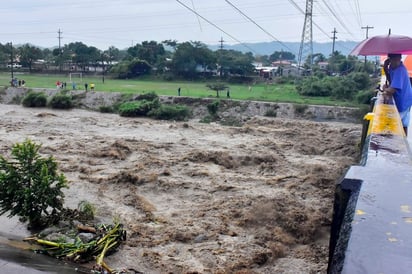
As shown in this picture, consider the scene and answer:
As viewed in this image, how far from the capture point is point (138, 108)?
1275 inches

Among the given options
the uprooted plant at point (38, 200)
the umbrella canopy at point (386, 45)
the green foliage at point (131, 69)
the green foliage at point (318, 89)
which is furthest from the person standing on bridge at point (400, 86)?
the green foliage at point (131, 69)

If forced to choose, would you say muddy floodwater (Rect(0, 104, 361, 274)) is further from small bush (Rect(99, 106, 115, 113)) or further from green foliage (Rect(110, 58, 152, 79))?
green foliage (Rect(110, 58, 152, 79))

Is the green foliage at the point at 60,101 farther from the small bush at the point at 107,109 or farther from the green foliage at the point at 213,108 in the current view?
the green foliage at the point at 213,108

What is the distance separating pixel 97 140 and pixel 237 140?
6898mm

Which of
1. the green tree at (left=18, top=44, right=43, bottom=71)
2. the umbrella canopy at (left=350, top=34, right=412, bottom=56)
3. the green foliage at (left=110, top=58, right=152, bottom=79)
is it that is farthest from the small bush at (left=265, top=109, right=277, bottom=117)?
the green tree at (left=18, top=44, right=43, bottom=71)

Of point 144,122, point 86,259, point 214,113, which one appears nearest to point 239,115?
point 214,113

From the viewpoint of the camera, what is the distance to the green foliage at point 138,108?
1278 inches

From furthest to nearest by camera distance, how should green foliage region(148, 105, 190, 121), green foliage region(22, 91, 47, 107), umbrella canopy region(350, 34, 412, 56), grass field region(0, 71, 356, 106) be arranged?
grass field region(0, 71, 356, 106) < green foliage region(22, 91, 47, 107) < green foliage region(148, 105, 190, 121) < umbrella canopy region(350, 34, 412, 56)

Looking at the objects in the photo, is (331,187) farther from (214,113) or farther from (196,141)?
(214,113)

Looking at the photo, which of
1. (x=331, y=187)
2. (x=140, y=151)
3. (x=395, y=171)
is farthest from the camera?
(x=140, y=151)

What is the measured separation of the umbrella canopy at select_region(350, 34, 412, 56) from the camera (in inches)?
297

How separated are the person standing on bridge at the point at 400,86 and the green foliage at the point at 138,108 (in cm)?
2656

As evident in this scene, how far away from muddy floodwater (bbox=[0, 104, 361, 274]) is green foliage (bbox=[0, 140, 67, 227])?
1.93 metres

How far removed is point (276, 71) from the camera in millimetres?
62812
